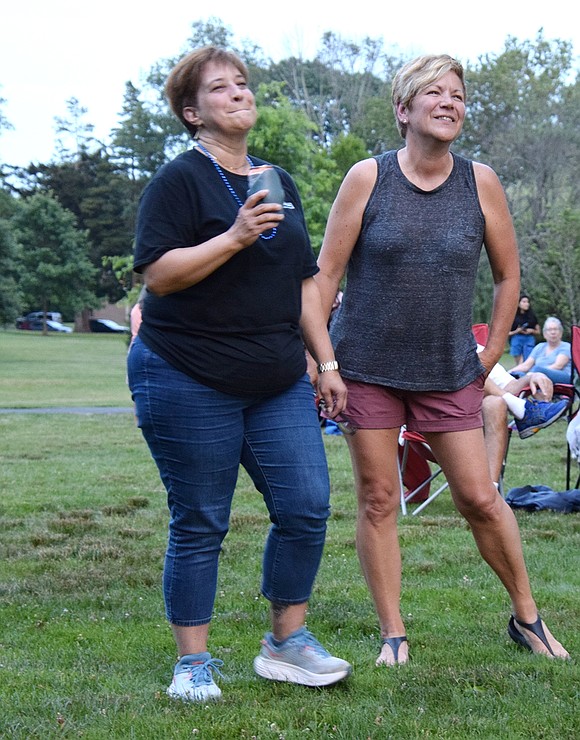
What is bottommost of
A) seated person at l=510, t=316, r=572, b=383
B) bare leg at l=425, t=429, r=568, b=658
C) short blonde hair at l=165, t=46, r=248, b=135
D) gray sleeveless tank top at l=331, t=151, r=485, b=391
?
seated person at l=510, t=316, r=572, b=383

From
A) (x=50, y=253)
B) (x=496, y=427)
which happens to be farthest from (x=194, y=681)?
(x=50, y=253)

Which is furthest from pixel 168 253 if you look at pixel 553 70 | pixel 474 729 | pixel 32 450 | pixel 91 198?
pixel 91 198

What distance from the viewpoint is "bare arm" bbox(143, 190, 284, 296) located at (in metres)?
2.69

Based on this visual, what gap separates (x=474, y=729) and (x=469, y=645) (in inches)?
34.6

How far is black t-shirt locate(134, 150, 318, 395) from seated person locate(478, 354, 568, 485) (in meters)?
3.27

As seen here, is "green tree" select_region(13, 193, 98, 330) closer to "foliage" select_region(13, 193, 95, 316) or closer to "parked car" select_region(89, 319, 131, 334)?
"foliage" select_region(13, 193, 95, 316)

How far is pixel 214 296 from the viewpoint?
2840 mm

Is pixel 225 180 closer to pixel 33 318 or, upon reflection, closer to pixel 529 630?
pixel 529 630

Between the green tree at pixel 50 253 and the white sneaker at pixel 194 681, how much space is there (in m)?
59.5

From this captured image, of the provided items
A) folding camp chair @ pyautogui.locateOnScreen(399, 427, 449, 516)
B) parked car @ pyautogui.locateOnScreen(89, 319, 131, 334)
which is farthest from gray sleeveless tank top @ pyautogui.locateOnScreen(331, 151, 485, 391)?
parked car @ pyautogui.locateOnScreen(89, 319, 131, 334)

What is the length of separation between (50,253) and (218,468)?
60.0 metres

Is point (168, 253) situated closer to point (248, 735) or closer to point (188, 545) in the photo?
point (188, 545)

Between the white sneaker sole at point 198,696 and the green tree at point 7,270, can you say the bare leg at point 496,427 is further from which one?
the green tree at point 7,270

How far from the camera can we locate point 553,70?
47.7 metres
